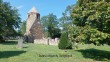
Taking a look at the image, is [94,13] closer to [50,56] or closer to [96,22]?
[96,22]

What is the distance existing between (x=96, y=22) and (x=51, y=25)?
79223 mm

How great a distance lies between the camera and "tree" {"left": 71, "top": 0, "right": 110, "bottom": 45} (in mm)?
19594

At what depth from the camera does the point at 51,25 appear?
327ft

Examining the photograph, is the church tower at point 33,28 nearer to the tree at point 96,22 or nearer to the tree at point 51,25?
the tree at point 51,25

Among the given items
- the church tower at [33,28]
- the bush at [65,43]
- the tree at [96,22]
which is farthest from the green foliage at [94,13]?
the church tower at [33,28]

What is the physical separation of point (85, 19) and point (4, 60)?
400 inches

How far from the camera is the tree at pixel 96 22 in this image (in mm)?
19594

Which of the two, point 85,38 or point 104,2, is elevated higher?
point 104,2

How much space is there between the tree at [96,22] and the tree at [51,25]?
69656mm

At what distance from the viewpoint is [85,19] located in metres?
23.2

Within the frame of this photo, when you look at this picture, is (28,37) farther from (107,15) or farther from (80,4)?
(107,15)

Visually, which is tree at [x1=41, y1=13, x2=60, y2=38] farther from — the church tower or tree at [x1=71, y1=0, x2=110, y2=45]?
tree at [x1=71, y1=0, x2=110, y2=45]

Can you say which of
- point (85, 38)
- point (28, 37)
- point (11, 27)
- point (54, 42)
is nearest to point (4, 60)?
point (85, 38)

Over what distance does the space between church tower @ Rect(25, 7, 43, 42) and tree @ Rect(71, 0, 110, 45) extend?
153ft
